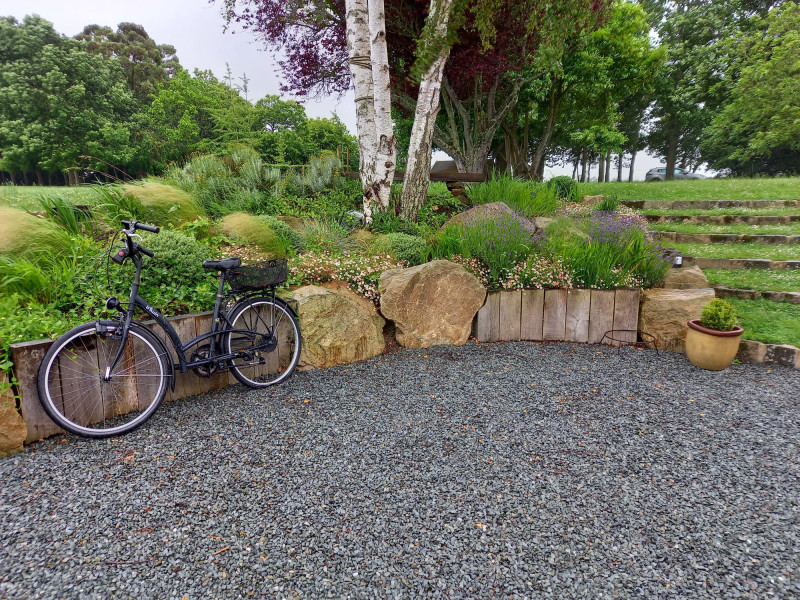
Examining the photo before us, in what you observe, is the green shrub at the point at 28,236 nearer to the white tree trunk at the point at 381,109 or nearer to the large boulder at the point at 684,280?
the white tree trunk at the point at 381,109

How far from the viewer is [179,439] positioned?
2527 mm

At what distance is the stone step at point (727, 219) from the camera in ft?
25.0

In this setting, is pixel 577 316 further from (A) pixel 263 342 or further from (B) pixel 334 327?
(A) pixel 263 342

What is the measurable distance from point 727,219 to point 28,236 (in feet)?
34.7

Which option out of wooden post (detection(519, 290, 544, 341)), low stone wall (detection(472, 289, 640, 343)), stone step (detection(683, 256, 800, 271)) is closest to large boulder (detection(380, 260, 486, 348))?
low stone wall (detection(472, 289, 640, 343))

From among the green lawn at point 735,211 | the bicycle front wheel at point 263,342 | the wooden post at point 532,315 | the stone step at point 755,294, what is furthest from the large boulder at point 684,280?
the green lawn at point 735,211

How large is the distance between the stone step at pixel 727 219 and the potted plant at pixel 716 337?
18.3 ft

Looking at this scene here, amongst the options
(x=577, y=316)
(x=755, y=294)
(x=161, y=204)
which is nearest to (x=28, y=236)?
(x=161, y=204)

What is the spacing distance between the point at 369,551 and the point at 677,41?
29.7 m

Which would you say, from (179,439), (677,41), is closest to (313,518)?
(179,439)

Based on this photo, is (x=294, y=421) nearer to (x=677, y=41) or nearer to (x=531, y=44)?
(x=531, y=44)

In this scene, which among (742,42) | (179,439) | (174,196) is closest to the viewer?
(179,439)

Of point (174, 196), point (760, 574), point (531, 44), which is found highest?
point (531, 44)

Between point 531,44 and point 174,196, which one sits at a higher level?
point 531,44
